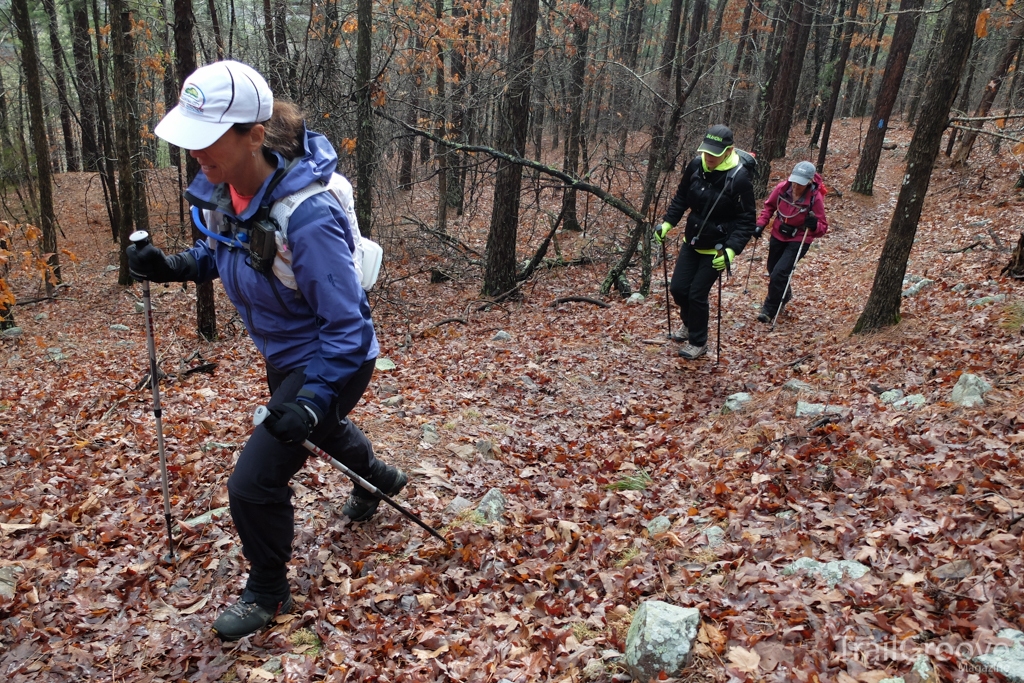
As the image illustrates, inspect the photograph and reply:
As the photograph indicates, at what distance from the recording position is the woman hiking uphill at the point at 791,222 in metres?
8.52

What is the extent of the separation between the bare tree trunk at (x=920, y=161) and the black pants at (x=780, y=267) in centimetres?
176

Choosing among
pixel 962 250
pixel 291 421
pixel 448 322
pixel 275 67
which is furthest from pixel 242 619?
pixel 962 250

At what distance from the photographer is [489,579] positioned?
3.79 meters

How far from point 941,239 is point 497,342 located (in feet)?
33.3

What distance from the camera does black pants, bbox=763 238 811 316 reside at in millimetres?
8781

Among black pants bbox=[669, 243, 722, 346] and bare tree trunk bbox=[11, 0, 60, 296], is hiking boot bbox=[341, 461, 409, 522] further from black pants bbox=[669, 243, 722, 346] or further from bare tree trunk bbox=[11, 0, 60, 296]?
bare tree trunk bbox=[11, 0, 60, 296]

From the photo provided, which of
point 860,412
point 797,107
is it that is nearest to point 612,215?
point 860,412

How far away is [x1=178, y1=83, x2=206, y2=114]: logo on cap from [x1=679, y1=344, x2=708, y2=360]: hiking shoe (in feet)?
20.8

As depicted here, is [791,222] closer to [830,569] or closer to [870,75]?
[830,569]

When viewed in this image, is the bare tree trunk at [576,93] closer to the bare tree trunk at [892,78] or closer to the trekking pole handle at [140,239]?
the bare tree trunk at [892,78]

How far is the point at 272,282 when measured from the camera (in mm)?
2750

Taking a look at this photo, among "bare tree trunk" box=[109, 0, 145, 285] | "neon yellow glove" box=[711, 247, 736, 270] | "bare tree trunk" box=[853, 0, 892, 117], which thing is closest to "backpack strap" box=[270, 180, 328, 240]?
"neon yellow glove" box=[711, 247, 736, 270]

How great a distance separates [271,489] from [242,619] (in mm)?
791

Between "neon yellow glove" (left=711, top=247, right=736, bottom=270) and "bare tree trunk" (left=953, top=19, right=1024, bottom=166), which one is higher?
"bare tree trunk" (left=953, top=19, right=1024, bottom=166)
